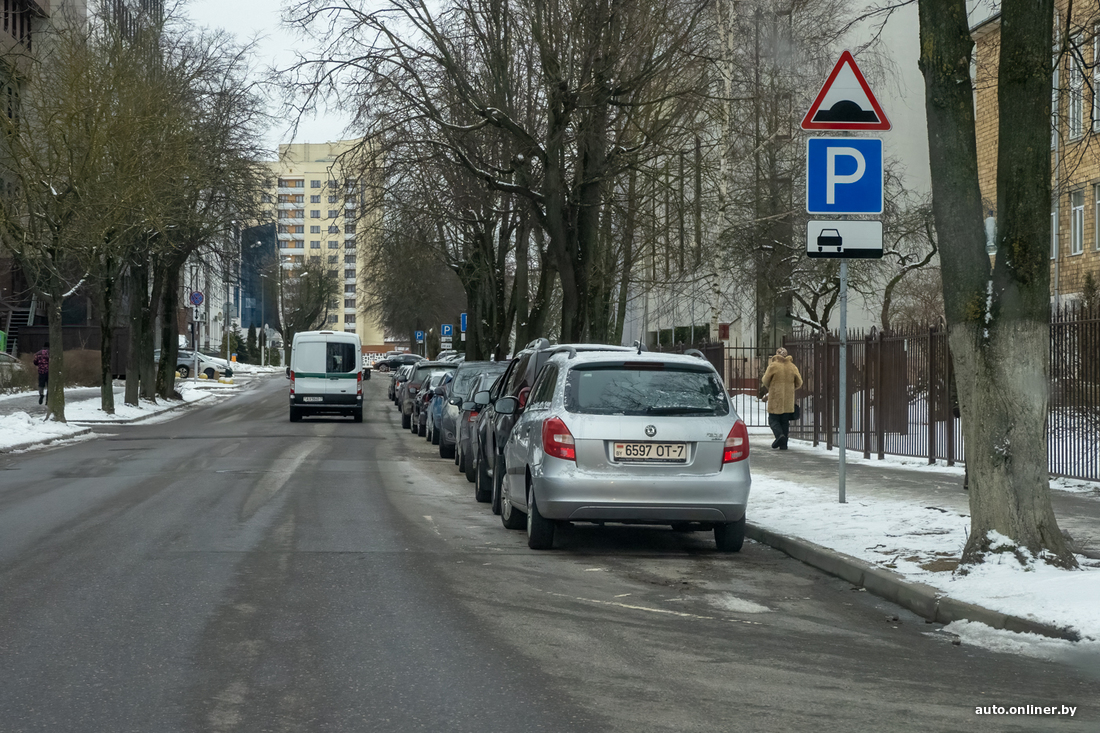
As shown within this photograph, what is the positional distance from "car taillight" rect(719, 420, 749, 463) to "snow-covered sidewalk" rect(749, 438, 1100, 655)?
3.06 ft

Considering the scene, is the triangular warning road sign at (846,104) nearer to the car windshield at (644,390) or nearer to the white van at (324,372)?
the car windshield at (644,390)

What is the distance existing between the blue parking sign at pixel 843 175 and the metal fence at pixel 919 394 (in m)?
3.74

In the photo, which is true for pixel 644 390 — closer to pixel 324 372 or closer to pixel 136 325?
pixel 324 372

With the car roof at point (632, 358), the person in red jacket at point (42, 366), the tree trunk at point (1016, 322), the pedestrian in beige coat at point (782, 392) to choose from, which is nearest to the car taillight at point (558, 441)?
the car roof at point (632, 358)

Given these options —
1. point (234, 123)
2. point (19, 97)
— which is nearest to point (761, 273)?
point (234, 123)

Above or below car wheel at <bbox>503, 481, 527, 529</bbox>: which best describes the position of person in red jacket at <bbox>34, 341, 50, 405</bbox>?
above

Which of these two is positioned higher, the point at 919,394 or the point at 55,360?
the point at 55,360

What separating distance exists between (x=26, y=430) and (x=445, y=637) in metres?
22.3

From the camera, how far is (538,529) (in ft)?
35.7

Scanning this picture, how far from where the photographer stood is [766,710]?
5.64 metres

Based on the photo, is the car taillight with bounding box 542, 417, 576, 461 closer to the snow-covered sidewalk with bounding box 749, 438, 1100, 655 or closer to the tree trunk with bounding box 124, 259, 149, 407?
the snow-covered sidewalk with bounding box 749, 438, 1100, 655

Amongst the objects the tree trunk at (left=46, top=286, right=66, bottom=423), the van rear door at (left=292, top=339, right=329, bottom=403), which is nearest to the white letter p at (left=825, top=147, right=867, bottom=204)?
the tree trunk at (left=46, top=286, right=66, bottom=423)

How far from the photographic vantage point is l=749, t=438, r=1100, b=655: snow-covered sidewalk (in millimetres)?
7613

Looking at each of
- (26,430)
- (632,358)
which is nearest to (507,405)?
(632,358)
